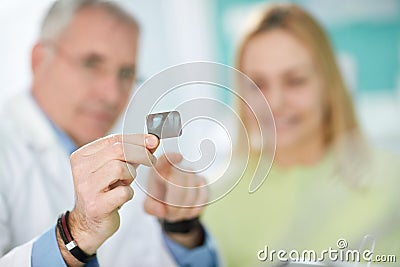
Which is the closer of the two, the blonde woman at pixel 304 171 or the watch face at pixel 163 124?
the watch face at pixel 163 124

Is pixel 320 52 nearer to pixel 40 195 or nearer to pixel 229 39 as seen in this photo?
pixel 229 39

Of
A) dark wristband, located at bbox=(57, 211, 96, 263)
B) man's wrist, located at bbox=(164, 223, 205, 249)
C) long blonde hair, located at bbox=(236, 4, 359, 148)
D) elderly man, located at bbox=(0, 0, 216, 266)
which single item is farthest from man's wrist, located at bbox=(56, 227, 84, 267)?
long blonde hair, located at bbox=(236, 4, 359, 148)

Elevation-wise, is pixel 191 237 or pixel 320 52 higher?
pixel 320 52

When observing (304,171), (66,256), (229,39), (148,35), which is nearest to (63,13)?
(148,35)

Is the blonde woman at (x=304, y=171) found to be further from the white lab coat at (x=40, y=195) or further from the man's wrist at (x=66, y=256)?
the man's wrist at (x=66, y=256)

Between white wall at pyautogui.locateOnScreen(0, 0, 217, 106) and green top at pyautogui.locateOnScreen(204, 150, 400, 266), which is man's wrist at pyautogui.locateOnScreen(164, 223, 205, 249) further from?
white wall at pyautogui.locateOnScreen(0, 0, 217, 106)

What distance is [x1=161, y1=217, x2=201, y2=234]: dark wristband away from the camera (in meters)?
1.77

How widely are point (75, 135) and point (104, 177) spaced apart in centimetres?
48

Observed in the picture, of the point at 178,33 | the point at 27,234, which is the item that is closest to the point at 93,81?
the point at 178,33

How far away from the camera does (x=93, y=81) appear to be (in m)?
1.84

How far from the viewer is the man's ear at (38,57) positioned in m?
1.81

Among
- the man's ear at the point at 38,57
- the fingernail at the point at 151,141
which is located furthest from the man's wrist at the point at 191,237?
the man's ear at the point at 38,57

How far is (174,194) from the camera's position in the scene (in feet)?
5.46

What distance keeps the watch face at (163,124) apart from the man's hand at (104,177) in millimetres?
39
